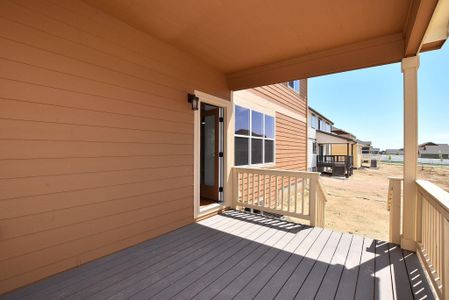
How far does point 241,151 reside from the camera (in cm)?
490

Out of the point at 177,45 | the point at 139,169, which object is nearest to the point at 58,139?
the point at 139,169

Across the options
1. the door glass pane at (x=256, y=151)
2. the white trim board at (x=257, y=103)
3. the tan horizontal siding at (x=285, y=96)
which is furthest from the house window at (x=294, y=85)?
the door glass pane at (x=256, y=151)

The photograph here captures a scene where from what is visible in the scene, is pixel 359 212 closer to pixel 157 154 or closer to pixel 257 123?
pixel 257 123

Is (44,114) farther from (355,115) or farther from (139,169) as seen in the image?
(355,115)

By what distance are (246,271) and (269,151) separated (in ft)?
14.2

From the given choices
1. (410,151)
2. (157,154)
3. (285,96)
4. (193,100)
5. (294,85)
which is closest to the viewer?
(410,151)

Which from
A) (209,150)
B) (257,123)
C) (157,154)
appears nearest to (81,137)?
(157,154)

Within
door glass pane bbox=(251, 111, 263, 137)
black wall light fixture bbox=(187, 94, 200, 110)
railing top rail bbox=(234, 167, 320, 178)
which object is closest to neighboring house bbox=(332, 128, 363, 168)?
door glass pane bbox=(251, 111, 263, 137)

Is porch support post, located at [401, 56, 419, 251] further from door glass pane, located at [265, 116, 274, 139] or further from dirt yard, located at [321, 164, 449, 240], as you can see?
door glass pane, located at [265, 116, 274, 139]

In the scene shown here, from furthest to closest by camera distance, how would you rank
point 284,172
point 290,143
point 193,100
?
point 290,143, point 284,172, point 193,100

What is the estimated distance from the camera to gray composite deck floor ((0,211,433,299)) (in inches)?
69.9

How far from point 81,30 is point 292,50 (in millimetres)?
2670

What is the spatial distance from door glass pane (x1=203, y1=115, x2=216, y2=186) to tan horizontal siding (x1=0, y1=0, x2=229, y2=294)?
1.34 meters

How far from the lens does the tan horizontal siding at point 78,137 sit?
179 cm
